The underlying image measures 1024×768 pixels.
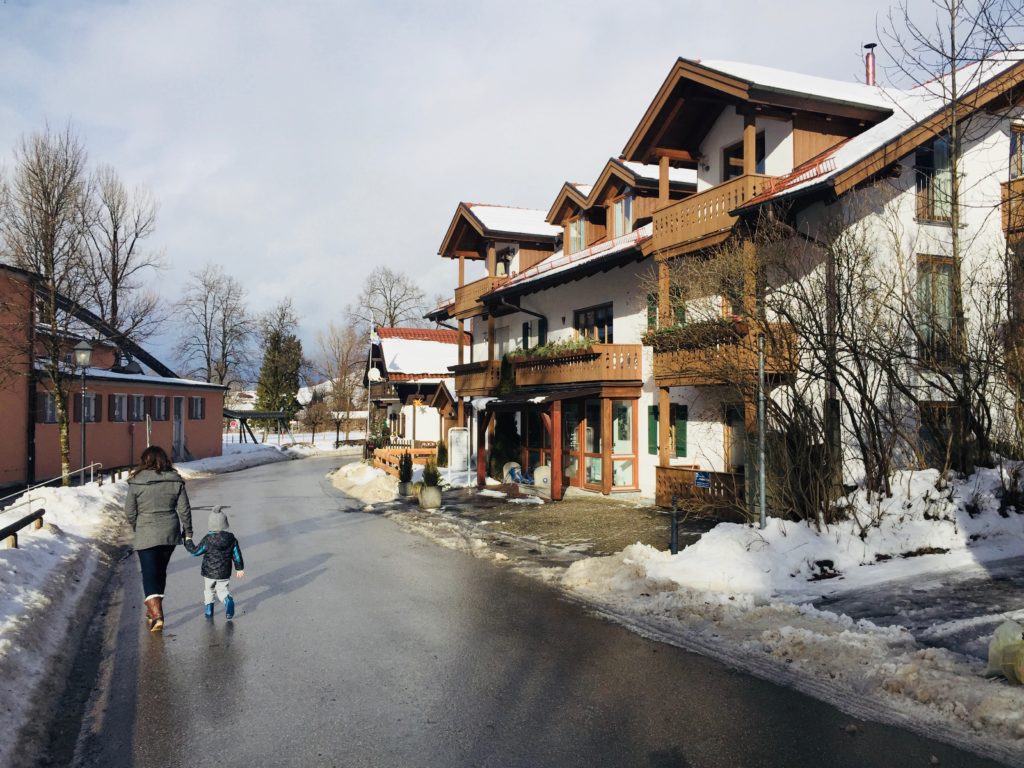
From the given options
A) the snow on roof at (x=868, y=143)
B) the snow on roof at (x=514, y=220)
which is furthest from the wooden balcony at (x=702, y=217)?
the snow on roof at (x=514, y=220)

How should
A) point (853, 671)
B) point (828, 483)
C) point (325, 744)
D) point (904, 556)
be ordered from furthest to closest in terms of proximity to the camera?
point (828, 483) → point (904, 556) → point (853, 671) → point (325, 744)

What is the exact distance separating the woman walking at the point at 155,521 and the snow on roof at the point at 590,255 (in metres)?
13.0

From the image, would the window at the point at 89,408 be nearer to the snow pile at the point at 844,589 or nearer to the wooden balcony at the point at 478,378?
the wooden balcony at the point at 478,378

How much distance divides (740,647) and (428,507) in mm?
12536

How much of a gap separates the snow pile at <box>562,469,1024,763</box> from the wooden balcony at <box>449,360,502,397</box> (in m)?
14.9

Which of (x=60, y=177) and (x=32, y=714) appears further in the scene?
(x=60, y=177)

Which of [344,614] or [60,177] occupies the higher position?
[60,177]

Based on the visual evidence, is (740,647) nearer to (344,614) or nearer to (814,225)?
(344,614)

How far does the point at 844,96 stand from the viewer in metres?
17.3

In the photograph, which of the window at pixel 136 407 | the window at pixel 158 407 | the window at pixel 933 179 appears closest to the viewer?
the window at pixel 933 179

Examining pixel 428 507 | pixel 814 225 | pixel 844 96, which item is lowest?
pixel 428 507

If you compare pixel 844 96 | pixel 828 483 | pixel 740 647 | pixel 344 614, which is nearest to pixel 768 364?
pixel 828 483

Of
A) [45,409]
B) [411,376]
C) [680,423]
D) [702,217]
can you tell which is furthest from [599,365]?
[411,376]

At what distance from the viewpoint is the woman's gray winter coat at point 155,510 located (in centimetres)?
793
